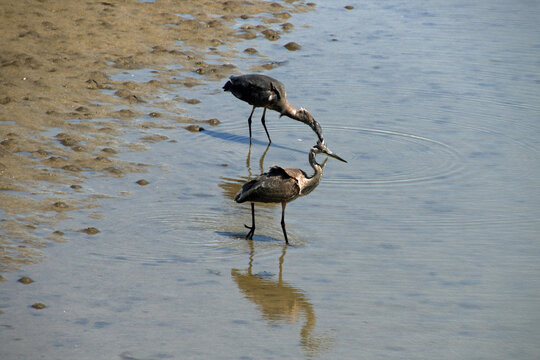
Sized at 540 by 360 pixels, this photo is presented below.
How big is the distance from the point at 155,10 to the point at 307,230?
355 inches

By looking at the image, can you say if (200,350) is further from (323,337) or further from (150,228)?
(150,228)

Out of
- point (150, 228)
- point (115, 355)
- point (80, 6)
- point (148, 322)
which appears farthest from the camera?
point (80, 6)

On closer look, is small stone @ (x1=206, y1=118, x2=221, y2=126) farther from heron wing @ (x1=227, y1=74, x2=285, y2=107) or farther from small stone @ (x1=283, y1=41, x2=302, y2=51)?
small stone @ (x1=283, y1=41, x2=302, y2=51)

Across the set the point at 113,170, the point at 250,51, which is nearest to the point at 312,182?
the point at 113,170

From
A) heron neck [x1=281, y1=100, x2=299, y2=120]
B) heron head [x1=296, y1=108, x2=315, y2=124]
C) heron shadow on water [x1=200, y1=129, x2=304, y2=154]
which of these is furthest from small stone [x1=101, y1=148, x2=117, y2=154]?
heron head [x1=296, y1=108, x2=315, y2=124]

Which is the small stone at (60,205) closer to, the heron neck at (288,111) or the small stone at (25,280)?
the small stone at (25,280)

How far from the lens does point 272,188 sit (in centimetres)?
764

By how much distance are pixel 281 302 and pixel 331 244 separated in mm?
1246

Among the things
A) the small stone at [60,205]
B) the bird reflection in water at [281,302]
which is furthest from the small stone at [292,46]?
the bird reflection in water at [281,302]

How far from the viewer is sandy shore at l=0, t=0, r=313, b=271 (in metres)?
8.20

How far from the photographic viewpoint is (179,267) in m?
7.07

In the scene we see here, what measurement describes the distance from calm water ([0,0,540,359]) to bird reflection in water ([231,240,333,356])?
0.7 inches

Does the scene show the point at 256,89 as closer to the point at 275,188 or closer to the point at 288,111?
the point at 288,111

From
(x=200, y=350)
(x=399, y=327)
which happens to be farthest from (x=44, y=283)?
(x=399, y=327)
